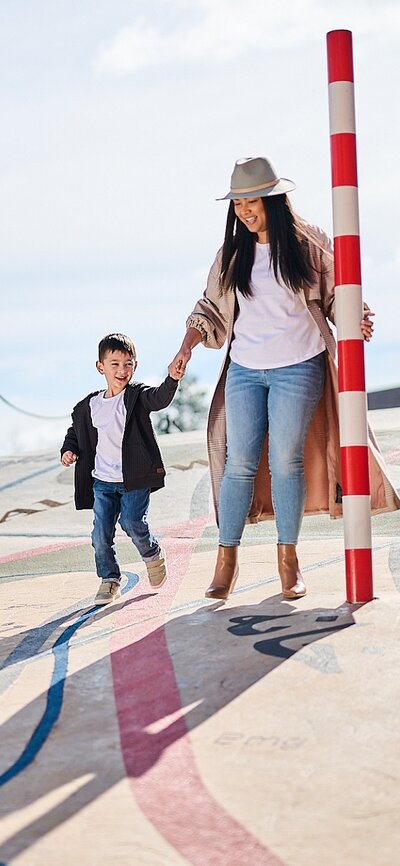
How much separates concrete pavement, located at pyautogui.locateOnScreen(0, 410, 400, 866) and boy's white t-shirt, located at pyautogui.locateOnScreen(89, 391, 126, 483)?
1.65 feet

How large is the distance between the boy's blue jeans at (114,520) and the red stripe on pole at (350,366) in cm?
117

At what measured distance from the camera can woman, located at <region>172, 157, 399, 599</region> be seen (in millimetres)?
3955

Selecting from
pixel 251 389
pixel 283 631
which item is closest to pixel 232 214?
pixel 251 389

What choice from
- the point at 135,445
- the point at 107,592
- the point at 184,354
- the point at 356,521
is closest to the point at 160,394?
the point at 135,445

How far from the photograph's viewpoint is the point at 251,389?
13.2ft

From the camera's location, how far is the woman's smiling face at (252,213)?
13.0 ft

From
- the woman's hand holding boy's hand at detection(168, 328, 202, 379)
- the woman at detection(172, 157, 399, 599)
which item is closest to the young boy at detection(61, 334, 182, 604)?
the woman's hand holding boy's hand at detection(168, 328, 202, 379)

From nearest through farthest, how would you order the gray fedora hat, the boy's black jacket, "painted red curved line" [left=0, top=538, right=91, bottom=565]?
1. the gray fedora hat
2. the boy's black jacket
3. "painted red curved line" [left=0, top=538, right=91, bottom=565]

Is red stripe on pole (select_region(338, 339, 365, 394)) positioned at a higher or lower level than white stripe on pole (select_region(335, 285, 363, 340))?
lower

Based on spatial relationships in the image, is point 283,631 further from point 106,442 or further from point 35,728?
point 106,442

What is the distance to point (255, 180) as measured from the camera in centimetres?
393

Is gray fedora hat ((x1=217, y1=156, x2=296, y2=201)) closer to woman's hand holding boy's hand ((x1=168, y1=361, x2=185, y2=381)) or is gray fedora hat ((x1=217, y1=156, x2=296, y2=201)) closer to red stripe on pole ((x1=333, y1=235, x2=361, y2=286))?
red stripe on pole ((x1=333, y1=235, x2=361, y2=286))

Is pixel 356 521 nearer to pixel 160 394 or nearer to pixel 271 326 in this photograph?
pixel 271 326

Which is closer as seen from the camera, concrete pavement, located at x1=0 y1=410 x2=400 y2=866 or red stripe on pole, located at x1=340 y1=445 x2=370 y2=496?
concrete pavement, located at x1=0 y1=410 x2=400 y2=866
